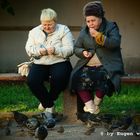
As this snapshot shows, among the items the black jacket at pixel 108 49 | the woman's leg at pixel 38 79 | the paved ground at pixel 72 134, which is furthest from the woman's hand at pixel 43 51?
the paved ground at pixel 72 134

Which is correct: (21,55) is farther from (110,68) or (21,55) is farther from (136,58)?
(110,68)

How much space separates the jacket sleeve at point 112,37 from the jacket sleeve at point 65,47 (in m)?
0.46

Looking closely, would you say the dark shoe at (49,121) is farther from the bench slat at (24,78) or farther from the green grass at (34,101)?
the green grass at (34,101)

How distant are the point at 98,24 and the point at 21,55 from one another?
21.6 ft

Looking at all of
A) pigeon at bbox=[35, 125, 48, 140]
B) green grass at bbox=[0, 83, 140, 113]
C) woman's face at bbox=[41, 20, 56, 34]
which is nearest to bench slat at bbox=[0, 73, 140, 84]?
woman's face at bbox=[41, 20, 56, 34]

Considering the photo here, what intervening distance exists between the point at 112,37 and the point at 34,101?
307cm

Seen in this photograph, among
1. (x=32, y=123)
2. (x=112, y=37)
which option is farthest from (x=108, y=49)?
(x=32, y=123)

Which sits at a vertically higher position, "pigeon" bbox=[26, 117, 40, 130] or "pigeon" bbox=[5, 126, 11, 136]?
"pigeon" bbox=[26, 117, 40, 130]

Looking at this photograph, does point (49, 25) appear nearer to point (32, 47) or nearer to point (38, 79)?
point (32, 47)

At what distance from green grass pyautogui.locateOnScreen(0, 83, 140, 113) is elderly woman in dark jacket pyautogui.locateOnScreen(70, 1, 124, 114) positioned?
5.07ft

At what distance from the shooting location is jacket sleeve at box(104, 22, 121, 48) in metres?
7.56

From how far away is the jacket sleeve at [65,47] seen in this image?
25.5 feet

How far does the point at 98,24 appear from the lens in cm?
770

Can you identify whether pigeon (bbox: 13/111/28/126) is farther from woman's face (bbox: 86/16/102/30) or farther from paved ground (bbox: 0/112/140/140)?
woman's face (bbox: 86/16/102/30)
